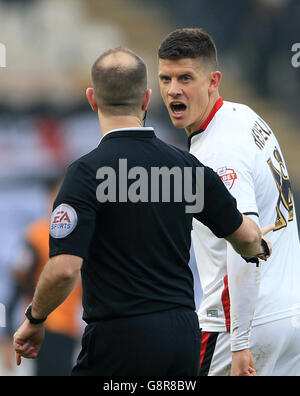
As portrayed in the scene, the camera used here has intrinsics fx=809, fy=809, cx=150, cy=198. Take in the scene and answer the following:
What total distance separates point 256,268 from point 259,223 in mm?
326

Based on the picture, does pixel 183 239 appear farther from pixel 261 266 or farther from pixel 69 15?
pixel 69 15

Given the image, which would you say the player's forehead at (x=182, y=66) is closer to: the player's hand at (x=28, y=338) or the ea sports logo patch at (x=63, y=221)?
the ea sports logo patch at (x=63, y=221)

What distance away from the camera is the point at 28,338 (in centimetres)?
306

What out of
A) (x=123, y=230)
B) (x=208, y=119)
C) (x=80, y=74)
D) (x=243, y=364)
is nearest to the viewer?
(x=123, y=230)

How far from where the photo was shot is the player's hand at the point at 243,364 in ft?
11.9

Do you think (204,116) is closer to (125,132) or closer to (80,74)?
(125,132)

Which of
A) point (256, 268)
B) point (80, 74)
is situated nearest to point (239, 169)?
point (256, 268)

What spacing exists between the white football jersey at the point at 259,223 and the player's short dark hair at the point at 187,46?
31 cm

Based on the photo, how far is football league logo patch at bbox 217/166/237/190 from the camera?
145 inches

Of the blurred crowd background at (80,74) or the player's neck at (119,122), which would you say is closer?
the player's neck at (119,122)

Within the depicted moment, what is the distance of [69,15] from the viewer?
8.79 meters

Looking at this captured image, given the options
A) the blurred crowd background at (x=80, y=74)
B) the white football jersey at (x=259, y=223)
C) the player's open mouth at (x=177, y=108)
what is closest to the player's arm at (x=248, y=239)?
the white football jersey at (x=259, y=223)

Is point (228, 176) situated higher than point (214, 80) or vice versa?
point (214, 80)

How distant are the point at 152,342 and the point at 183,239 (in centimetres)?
→ 42
